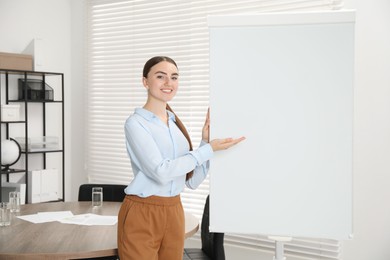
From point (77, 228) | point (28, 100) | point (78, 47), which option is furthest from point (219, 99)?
point (78, 47)

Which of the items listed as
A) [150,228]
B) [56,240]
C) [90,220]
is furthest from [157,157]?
[90,220]

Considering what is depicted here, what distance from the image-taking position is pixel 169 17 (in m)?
4.24

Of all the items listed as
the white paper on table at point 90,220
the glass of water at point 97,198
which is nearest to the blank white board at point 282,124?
the white paper on table at point 90,220

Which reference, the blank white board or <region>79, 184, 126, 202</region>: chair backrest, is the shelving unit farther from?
the blank white board

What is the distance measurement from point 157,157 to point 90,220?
3.41 feet

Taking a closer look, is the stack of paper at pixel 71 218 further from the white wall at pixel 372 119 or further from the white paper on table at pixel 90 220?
the white wall at pixel 372 119

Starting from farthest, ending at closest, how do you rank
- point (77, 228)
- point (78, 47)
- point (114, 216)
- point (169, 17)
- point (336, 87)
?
point (78, 47)
point (169, 17)
point (114, 216)
point (77, 228)
point (336, 87)

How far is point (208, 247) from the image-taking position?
10.4 feet

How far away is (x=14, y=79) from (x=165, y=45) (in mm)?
1359

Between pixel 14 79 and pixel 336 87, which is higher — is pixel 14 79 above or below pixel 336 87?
above

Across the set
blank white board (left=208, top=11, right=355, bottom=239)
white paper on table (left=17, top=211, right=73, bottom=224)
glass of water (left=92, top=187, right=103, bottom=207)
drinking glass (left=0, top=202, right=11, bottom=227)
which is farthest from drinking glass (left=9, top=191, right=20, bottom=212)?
blank white board (left=208, top=11, right=355, bottom=239)

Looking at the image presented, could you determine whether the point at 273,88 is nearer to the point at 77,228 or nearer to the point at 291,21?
the point at 291,21

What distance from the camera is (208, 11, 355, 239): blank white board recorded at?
60.0 inches

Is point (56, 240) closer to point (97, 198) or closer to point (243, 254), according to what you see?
point (97, 198)
